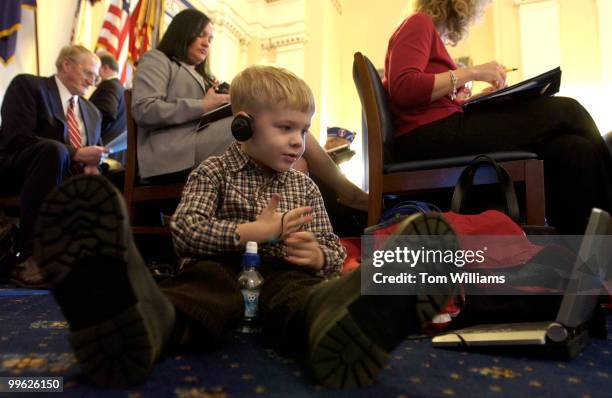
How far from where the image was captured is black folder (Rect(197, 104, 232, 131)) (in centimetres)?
139

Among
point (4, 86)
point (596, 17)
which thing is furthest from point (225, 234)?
point (596, 17)

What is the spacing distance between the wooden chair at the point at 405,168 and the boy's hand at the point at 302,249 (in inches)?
22.6

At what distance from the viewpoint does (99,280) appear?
445mm

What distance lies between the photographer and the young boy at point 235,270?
17.5 inches

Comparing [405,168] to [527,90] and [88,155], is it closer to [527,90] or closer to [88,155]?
[527,90]

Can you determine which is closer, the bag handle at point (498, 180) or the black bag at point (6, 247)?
the bag handle at point (498, 180)

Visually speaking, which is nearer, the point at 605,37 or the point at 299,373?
the point at 299,373

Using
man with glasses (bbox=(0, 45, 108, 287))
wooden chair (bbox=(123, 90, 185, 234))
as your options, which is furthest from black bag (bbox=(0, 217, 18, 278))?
wooden chair (bbox=(123, 90, 185, 234))

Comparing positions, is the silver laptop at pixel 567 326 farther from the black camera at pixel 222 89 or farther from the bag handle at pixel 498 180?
the black camera at pixel 222 89

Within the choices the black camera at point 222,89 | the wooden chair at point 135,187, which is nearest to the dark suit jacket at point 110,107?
the wooden chair at point 135,187

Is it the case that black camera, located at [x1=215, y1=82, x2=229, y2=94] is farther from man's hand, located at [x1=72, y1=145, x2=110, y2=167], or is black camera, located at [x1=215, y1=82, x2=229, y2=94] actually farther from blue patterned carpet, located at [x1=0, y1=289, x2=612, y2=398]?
blue patterned carpet, located at [x1=0, y1=289, x2=612, y2=398]

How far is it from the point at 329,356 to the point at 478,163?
2.62ft

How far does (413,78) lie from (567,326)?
35.0 inches

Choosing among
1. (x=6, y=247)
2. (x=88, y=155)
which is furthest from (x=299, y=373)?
(x=6, y=247)
